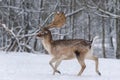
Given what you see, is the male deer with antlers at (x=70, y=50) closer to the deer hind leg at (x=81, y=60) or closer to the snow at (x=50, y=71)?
the deer hind leg at (x=81, y=60)

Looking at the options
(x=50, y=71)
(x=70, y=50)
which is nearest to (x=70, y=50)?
(x=70, y=50)

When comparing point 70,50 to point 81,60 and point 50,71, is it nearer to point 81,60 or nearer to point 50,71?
point 81,60

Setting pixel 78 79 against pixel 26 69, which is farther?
pixel 26 69

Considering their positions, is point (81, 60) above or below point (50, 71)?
above

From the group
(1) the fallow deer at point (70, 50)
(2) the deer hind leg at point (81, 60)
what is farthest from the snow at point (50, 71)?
(1) the fallow deer at point (70, 50)

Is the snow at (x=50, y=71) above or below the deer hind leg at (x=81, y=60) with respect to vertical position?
below

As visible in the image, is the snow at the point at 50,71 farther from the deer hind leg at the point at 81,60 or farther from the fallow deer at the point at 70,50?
the fallow deer at the point at 70,50

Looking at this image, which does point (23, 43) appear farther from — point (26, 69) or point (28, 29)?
point (26, 69)

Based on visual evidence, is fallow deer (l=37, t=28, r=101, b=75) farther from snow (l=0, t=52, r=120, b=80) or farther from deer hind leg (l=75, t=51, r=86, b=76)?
snow (l=0, t=52, r=120, b=80)

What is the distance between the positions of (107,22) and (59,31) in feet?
12.6

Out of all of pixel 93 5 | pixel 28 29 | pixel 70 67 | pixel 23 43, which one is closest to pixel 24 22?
pixel 28 29

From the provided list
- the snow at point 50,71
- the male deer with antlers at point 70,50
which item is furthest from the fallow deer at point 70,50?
the snow at point 50,71

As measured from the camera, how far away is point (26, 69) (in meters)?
9.79

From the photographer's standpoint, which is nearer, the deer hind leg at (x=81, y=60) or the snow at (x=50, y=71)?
the snow at (x=50, y=71)
